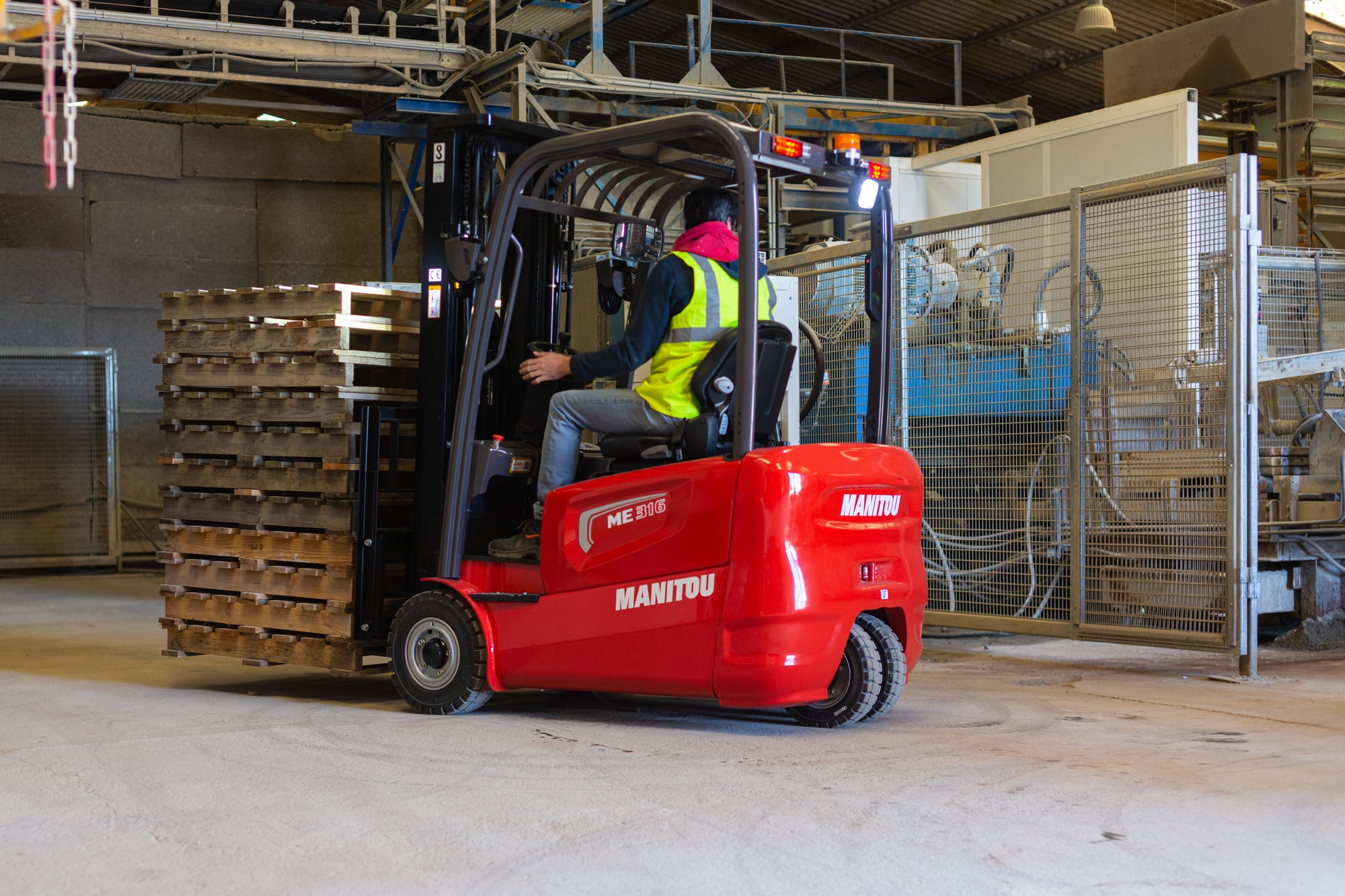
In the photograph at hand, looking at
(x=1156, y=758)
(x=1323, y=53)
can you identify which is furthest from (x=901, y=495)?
(x=1323, y=53)

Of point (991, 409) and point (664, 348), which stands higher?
point (664, 348)

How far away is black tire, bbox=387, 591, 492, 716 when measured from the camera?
5996mm

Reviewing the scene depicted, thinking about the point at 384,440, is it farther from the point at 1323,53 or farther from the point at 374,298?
the point at 1323,53

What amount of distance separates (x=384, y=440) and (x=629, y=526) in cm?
163

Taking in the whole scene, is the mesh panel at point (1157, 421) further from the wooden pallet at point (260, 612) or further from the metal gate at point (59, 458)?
the metal gate at point (59, 458)

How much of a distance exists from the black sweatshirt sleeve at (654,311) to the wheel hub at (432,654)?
1443 millimetres

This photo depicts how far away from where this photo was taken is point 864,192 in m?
5.80

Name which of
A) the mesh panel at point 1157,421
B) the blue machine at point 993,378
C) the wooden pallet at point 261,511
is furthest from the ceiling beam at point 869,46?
the wooden pallet at point 261,511

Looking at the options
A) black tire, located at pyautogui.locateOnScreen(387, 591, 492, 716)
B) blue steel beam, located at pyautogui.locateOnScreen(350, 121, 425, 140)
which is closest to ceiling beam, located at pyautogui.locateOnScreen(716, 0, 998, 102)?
blue steel beam, located at pyautogui.locateOnScreen(350, 121, 425, 140)

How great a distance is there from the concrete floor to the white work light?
2.23 metres

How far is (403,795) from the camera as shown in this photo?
4500mm

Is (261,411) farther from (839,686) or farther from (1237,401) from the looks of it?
(1237,401)

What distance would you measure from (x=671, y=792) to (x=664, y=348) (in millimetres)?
1933

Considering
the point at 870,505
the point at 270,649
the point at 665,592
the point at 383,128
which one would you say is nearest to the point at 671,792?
the point at 665,592
